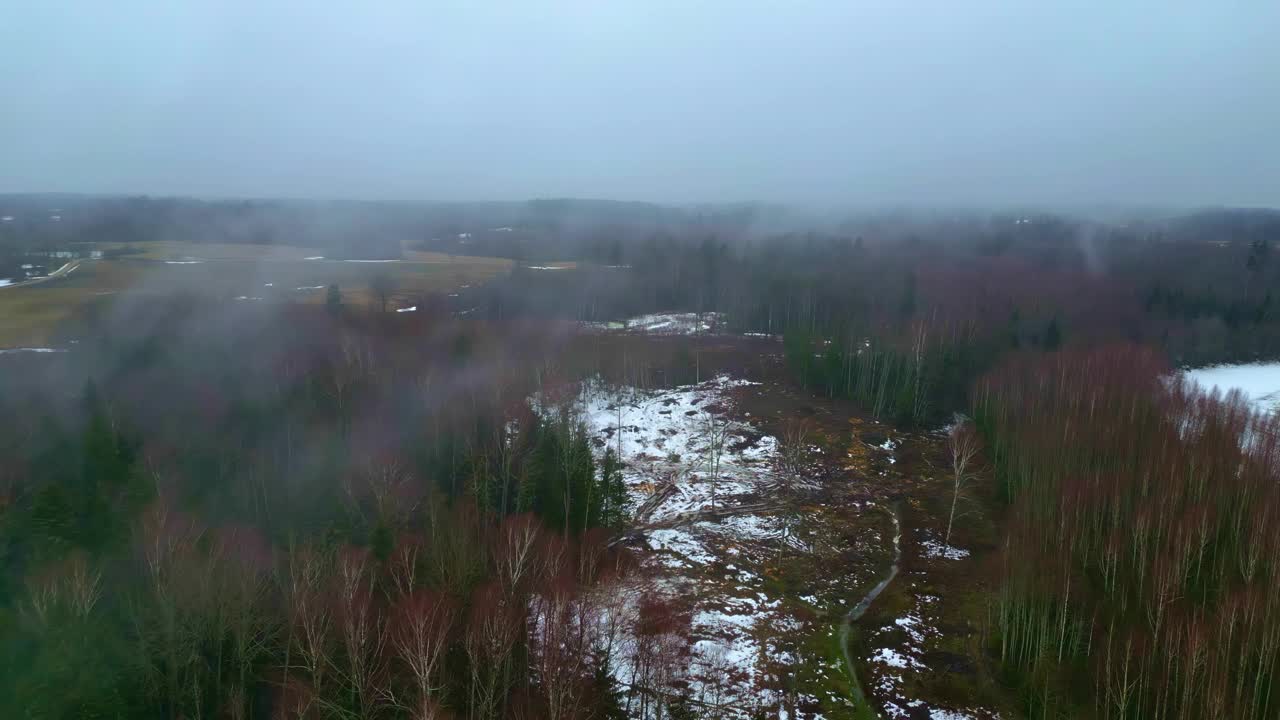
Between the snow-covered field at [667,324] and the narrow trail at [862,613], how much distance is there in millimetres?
52291

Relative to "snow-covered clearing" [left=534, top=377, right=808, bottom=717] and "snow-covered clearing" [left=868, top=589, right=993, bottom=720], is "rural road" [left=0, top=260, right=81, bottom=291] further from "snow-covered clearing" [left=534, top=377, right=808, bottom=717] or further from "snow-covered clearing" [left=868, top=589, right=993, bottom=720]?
"snow-covered clearing" [left=868, top=589, right=993, bottom=720]

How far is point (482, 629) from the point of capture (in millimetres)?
19656

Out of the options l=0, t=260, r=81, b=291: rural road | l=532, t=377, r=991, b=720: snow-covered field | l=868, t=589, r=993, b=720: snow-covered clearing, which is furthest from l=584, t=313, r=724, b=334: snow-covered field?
l=868, t=589, r=993, b=720: snow-covered clearing

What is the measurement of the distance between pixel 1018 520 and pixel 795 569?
36.1ft

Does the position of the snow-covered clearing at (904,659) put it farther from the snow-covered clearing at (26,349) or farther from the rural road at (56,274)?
the rural road at (56,274)

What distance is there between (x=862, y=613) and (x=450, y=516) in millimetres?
19542

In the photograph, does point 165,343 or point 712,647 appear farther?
point 165,343

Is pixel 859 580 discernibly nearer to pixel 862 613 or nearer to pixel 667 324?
pixel 862 613

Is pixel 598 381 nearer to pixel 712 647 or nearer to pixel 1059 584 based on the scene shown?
pixel 712 647

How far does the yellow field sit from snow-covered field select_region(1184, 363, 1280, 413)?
86846mm

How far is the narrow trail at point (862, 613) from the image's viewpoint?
2417cm

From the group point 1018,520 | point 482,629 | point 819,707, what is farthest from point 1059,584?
point 482,629

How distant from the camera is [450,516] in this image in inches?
1134

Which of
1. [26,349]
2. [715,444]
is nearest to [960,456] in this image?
[715,444]
